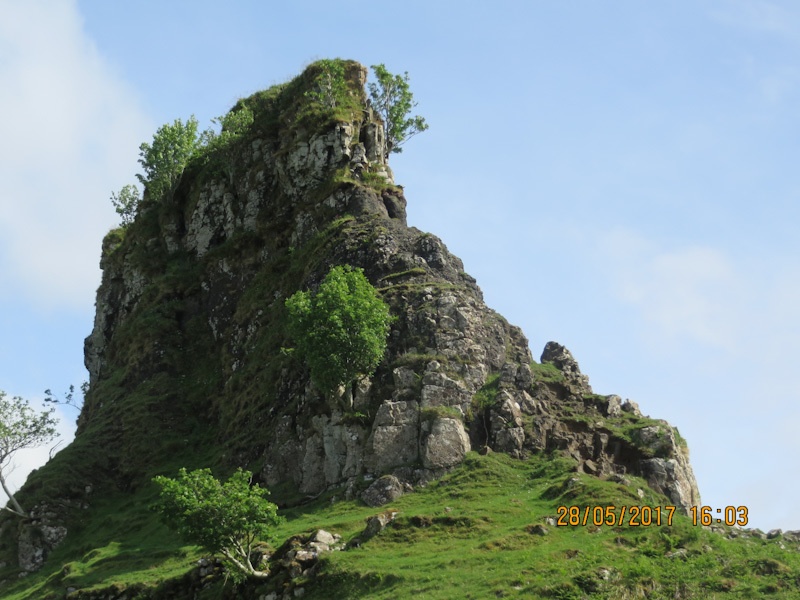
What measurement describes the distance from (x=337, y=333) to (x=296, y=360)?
9.62 metres

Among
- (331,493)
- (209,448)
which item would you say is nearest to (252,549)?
(331,493)

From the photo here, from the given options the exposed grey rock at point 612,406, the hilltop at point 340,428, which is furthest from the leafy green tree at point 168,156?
the exposed grey rock at point 612,406

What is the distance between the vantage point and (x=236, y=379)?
2295 inches

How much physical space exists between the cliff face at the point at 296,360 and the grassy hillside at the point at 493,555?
109 inches

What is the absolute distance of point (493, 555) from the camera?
3148cm

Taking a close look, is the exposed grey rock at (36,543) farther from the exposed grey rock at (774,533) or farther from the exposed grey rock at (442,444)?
the exposed grey rock at (774,533)

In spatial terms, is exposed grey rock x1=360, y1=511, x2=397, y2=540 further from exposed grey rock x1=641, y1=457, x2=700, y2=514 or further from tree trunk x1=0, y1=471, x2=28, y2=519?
tree trunk x1=0, y1=471, x2=28, y2=519

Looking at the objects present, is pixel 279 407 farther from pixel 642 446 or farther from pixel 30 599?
pixel 642 446

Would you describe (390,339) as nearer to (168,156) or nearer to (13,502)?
(13,502)

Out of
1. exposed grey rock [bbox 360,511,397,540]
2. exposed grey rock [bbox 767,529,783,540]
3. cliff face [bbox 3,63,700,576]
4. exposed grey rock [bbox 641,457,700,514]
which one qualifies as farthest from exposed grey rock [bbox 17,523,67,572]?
exposed grey rock [bbox 767,529,783,540]

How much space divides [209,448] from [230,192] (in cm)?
2857
